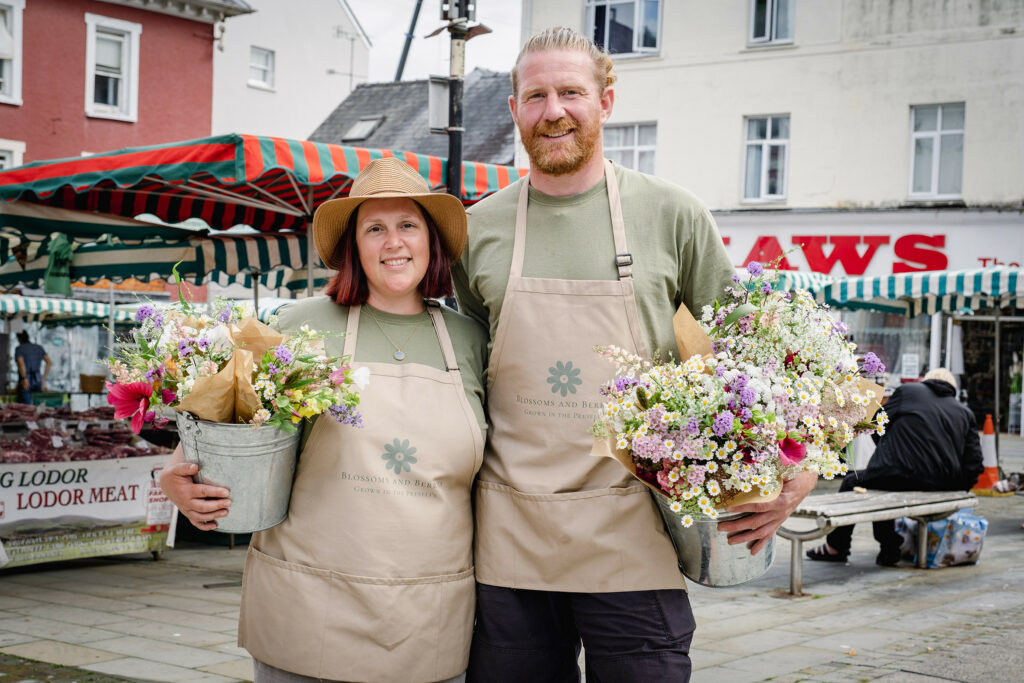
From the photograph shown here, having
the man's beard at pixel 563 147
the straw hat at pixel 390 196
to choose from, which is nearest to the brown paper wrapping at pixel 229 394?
the straw hat at pixel 390 196

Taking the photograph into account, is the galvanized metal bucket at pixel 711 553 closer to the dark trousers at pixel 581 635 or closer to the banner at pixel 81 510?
the dark trousers at pixel 581 635

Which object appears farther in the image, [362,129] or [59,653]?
[362,129]

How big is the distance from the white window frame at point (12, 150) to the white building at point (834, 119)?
1089 centimetres

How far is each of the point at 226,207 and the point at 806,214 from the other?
14585 millimetres

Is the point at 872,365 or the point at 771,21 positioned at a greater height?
the point at 771,21

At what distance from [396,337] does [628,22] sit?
21.2 m

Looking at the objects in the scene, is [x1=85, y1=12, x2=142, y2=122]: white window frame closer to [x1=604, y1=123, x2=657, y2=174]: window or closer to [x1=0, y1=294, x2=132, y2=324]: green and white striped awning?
[x1=0, y1=294, x2=132, y2=324]: green and white striped awning

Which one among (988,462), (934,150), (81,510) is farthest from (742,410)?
(934,150)

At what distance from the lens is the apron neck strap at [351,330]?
2846mm

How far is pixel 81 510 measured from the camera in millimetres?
7418

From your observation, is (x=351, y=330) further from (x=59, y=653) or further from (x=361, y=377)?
(x=59, y=653)

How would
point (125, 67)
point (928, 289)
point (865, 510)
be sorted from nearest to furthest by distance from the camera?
point (865, 510) → point (928, 289) → point (125, 67)

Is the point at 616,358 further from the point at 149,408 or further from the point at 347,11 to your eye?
the point at 347,11

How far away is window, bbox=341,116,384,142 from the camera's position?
95.5 ft
